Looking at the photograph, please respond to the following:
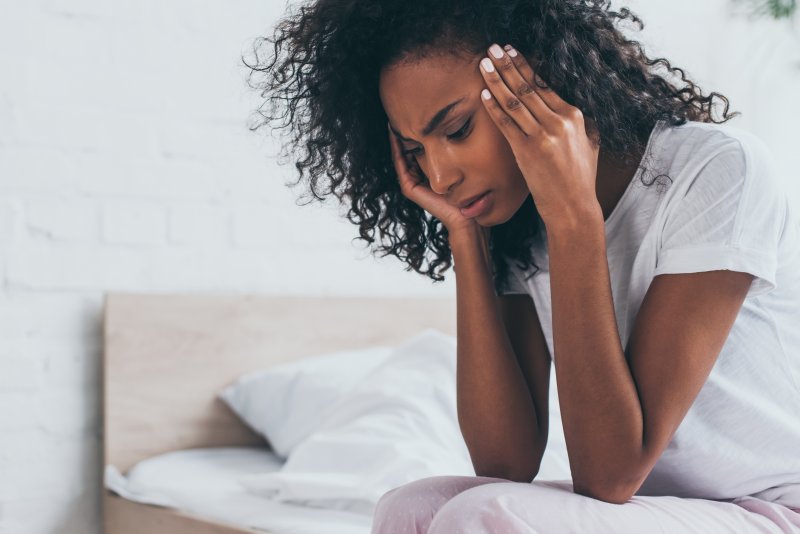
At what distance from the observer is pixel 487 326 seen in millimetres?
1060

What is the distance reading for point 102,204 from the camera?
1.78 metres

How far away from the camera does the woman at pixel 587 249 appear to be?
0.84 meters

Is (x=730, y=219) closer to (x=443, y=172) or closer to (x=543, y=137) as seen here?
(x=543, y=137)

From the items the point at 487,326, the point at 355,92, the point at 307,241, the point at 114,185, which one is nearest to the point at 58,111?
the point at 114,185

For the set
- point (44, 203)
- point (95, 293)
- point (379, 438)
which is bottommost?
point (379, 438)

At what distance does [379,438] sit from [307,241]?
0.66m


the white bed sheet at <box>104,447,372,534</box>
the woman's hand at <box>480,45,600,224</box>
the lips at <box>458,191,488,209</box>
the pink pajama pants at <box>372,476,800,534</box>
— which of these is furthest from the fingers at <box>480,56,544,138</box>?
the white bed sheet at <box>104,447,372,534</box>

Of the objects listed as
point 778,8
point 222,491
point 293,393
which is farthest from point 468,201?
point 778,8

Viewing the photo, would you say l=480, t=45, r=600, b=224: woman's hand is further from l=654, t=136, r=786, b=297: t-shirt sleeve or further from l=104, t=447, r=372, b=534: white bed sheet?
l=104, t=447, r=372, b=534: white bed sheet

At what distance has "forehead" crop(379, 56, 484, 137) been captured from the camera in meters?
0.94

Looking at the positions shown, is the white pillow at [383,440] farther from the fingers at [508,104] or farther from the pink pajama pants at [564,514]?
the fingers at [508,104]

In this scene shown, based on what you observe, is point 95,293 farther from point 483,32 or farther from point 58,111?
point 483,32

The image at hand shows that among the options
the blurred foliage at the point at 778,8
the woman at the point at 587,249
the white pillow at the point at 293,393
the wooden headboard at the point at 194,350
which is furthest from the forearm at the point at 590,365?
the blurred foliage at the point at 778,8

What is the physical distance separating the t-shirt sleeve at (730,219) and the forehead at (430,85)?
9.2 inches
